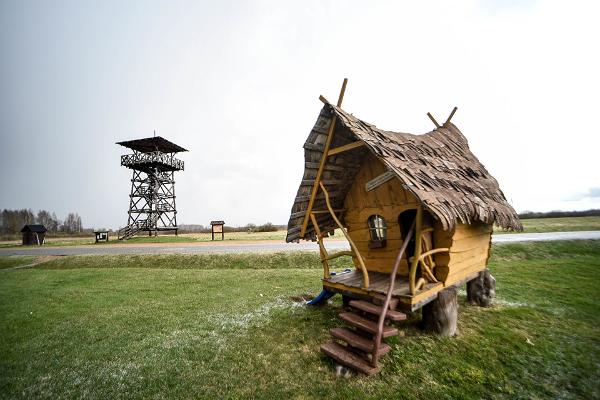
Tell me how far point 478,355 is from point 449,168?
509cm

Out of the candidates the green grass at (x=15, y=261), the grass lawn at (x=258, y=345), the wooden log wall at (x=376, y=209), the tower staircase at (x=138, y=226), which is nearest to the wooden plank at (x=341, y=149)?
the wooden log wall at (x=376, y=209)

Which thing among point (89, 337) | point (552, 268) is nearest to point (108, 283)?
point (89, 337)

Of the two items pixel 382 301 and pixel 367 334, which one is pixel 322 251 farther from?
pixel 367 334

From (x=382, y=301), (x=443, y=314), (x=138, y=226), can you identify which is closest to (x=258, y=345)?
(x=382, y=301)

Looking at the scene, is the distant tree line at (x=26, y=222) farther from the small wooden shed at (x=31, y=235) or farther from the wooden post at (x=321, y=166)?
the wooden post at (x=321, y=166)

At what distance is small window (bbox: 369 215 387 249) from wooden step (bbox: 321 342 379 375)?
3235 mm

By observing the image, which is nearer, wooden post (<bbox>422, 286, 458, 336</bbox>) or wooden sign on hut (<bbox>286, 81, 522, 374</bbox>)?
wooden sign on hut (<bbox>286, 81, 522, 374</bbox>)

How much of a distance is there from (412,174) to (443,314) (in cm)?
391

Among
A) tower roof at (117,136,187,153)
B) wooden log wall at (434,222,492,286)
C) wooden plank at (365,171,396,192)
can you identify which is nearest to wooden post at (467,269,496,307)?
wooden log wall at (434,222,492,286)

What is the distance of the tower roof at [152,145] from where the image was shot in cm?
3809

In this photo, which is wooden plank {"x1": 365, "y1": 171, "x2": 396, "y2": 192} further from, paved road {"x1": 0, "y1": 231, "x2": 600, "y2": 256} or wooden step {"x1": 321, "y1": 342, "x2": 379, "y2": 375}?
paved road {"x1": 0, "y1": 231, "x2": 600, "y2": 256}

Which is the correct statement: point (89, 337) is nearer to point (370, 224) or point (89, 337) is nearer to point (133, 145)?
point (370, 224)

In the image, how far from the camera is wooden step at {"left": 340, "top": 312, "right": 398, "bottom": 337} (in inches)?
216

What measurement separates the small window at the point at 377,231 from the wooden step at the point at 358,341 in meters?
2.91
